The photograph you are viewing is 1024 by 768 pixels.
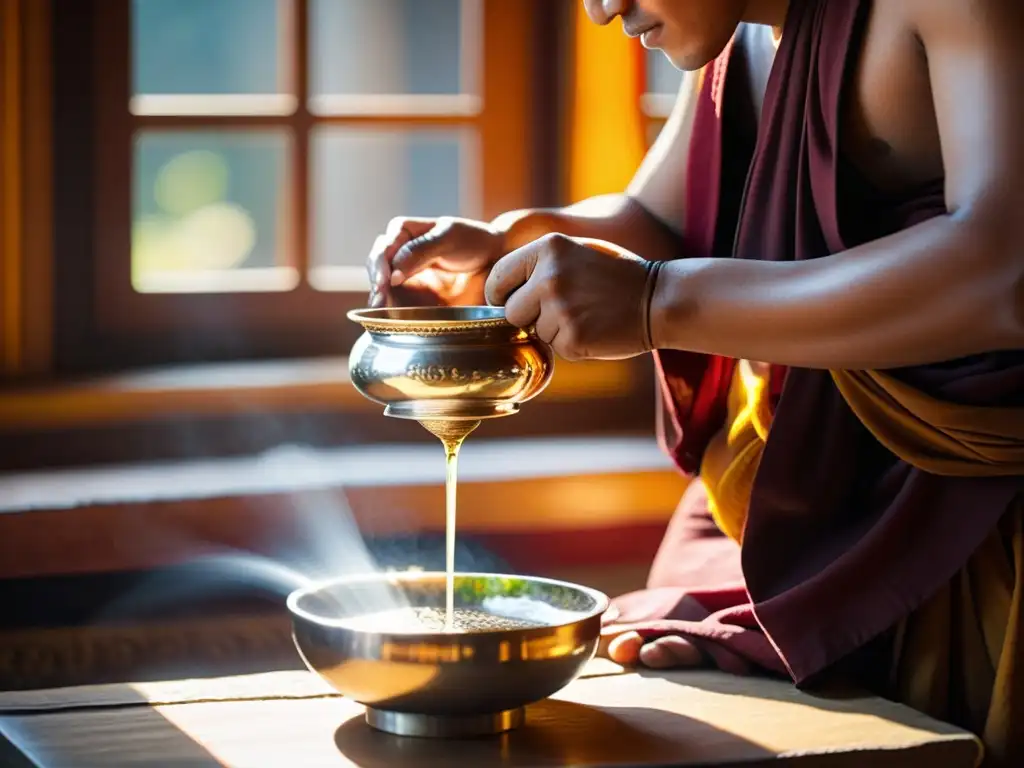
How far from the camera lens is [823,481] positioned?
154 cm

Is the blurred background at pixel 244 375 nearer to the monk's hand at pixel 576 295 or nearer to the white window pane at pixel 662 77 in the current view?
the white window pane at pixel 662 77

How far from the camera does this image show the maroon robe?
1454 millimetres

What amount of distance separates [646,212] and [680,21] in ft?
1.33

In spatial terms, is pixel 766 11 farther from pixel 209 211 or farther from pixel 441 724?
pixel 209 211

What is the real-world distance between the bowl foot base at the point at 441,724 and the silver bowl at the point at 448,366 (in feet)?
0.86

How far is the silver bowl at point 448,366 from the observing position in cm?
136

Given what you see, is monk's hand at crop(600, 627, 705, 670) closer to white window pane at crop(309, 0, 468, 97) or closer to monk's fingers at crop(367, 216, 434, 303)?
monk's fingers at crop(367, 216, 434, 303)

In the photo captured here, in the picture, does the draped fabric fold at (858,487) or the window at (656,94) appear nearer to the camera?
the draped fabric fold at (858,487)

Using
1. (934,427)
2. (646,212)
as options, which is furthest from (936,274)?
(646,212)

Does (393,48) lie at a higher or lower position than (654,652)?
higher

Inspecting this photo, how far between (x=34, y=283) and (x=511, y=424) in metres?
0.79

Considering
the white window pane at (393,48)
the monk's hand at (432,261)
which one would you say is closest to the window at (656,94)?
the monk's hand at (432,261)

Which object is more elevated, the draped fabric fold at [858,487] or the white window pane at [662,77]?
the white window pane at [662,77]

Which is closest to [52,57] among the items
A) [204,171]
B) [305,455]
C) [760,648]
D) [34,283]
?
[34,283]
